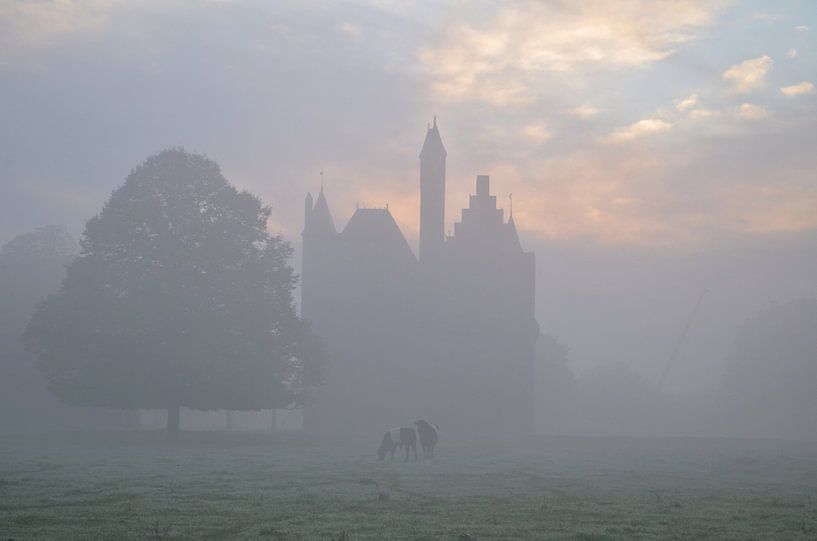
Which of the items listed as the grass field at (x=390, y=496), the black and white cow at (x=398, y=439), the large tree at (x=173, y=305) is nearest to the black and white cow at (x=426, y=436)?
the black and white cow at (x=398, y=439)

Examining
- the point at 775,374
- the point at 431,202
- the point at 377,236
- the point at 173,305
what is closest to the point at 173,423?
the point at 173,305

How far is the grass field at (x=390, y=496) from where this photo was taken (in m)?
16.7

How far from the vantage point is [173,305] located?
154ft

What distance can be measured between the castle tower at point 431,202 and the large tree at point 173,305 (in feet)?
101

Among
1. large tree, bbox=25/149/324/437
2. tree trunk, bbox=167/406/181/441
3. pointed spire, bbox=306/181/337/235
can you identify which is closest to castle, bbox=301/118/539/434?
pointed spire, bbox=306/181/337/235

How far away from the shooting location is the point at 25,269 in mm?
77062

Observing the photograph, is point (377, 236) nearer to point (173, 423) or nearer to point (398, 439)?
point (173, 423)

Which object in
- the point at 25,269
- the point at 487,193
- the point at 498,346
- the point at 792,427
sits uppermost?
the point at 487,193

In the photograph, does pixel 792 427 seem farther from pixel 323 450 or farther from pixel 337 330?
pixel 323 450

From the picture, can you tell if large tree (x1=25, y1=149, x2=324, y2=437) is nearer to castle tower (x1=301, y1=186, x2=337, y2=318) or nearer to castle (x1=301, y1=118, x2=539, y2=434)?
castle (x1=301, y1=118, x2=539, y2=434)

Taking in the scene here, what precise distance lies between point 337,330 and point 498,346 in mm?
13832

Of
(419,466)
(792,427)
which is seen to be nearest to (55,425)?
(419,466)

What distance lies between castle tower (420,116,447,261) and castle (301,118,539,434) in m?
0.09

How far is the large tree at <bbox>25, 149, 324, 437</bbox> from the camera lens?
153 ft
